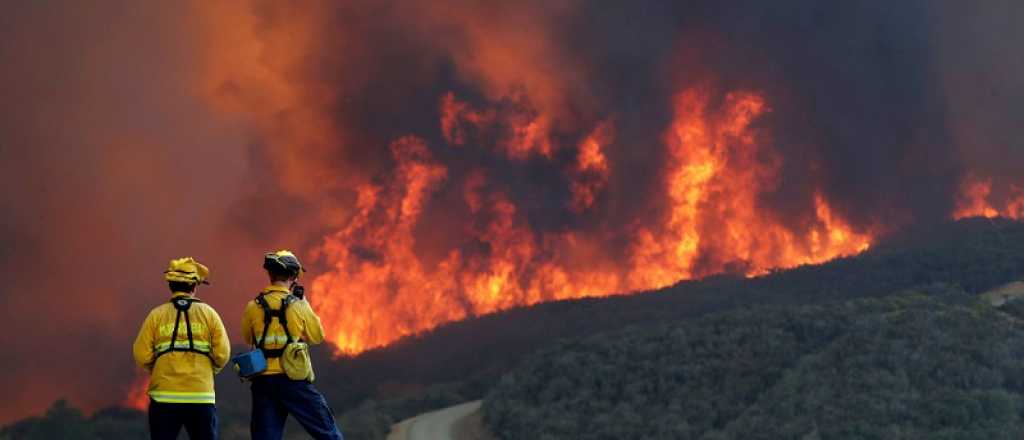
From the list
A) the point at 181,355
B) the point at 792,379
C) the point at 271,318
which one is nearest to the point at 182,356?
the point at 181,355

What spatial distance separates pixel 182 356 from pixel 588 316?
46269mm

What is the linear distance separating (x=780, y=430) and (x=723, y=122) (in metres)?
43.7

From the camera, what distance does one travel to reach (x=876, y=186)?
Result: 71.6 m

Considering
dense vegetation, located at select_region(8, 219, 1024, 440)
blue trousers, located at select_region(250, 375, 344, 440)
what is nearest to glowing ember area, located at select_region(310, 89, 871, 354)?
dense vegetation, located at select_region(8, 219, 1024, 440)

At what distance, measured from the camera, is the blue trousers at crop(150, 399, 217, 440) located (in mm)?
9695

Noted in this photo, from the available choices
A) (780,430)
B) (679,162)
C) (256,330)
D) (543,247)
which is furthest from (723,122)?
(256,330)

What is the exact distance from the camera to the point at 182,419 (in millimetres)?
9812

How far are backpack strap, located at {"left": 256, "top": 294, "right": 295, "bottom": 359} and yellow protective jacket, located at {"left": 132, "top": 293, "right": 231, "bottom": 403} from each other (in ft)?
1.62

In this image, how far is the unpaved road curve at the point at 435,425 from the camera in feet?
109

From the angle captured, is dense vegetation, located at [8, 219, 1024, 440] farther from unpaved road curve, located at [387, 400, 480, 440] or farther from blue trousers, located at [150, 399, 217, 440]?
blue trousers, located at [150, 399, 217, 440]

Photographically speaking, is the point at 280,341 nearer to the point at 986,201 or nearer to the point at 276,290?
the point at 276,290

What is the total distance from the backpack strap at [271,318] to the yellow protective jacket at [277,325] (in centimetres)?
2

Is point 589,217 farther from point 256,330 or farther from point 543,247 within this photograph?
point 256,330

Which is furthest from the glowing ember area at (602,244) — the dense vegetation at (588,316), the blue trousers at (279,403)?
the blue trousers at (279,403)
